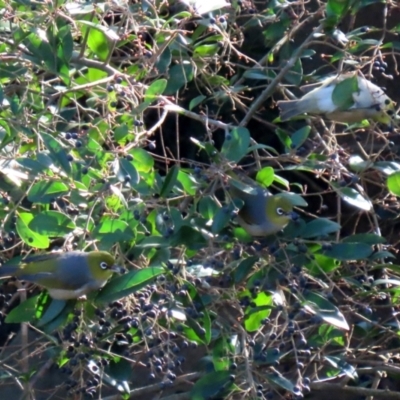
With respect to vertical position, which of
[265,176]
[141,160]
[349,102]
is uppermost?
[349,102]

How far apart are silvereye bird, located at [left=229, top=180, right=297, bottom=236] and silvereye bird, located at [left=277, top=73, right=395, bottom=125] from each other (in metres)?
0.35

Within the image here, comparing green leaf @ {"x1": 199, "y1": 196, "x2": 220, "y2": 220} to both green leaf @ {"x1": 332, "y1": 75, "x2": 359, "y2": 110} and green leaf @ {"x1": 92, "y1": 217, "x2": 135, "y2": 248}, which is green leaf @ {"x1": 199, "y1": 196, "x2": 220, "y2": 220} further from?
green leaf @ {"x1": 332, "y1": 75, "x2": 359, "y2": 110}

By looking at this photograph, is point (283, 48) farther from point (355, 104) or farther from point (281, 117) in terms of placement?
point (355, 104)

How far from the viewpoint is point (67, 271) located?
2.20m

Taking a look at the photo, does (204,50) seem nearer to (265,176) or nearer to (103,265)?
(265,176)

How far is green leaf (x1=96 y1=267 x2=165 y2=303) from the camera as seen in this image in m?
2.11

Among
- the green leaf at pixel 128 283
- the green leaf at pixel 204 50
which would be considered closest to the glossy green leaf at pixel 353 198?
the green leaf at pixel 128 283

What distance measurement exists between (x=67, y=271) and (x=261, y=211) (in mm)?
541

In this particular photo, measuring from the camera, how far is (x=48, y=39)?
2.50 meters

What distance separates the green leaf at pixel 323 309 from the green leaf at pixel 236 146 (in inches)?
16.5

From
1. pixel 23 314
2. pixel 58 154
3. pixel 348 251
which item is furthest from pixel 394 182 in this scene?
pixel 23 314

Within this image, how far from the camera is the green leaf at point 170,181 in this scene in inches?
87.7

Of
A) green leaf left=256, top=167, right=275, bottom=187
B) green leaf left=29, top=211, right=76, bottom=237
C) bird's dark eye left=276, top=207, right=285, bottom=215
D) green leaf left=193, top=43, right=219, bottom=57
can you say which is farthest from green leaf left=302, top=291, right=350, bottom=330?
green leaf left=193, top=43, right=219, bottom=57

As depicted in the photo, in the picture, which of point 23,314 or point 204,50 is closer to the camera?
point 23,314
